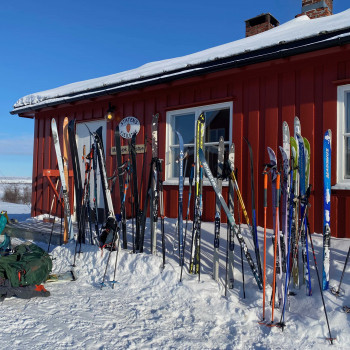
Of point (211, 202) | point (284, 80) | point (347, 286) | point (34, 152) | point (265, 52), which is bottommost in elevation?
point (347, 286)

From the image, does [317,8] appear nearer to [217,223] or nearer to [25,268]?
[217,223]

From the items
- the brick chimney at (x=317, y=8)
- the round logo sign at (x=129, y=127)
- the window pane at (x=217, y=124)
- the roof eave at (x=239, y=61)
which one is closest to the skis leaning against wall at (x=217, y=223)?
the roof eave at (x=239, y=61)

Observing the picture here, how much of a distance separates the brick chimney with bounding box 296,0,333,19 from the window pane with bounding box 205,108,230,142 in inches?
184

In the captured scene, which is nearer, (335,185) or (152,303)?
(152,303)

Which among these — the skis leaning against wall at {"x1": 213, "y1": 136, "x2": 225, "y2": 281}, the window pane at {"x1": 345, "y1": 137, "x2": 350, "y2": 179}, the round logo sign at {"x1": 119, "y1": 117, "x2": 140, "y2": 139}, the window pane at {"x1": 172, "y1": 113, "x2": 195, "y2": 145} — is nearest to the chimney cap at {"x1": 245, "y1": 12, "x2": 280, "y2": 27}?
the window pane at {"x1": 172, "y1": 113, "x2": 195, "y2": 145}

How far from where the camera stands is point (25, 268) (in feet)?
11.9

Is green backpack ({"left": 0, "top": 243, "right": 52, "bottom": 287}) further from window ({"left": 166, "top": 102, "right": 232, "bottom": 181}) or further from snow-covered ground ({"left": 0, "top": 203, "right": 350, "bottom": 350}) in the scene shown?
window ({"left": 166, "top": 102, "right": 232, "bottom": 181})

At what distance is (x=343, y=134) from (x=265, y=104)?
1202 mm

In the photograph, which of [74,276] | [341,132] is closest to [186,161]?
[341,132]

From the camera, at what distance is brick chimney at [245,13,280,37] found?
30.9 feet

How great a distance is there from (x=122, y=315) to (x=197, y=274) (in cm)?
106

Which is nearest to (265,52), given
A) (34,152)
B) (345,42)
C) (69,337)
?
(345,42)

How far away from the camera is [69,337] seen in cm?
280

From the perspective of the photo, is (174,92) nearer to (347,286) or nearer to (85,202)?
(85,202)
